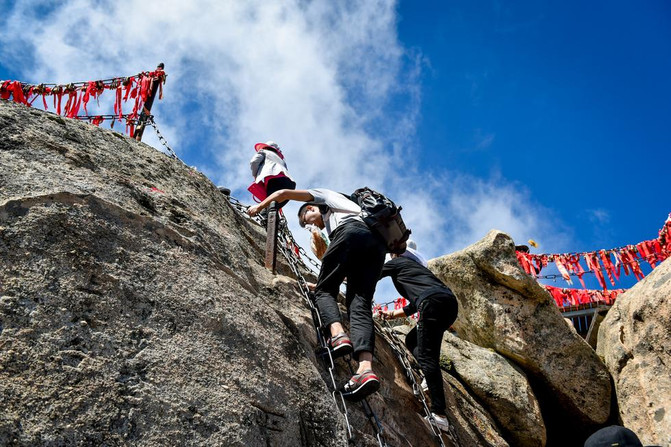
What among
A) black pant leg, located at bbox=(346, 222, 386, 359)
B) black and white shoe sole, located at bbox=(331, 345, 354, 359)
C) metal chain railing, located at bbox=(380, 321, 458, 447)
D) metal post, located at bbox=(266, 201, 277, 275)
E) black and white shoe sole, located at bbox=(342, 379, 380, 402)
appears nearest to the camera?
black and white shoe sole, located at bbox=(342, 379, 380, 402)

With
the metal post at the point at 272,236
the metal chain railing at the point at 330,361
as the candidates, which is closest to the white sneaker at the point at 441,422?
the metal chain railing at the point at 330,361

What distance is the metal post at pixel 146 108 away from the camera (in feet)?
32.0

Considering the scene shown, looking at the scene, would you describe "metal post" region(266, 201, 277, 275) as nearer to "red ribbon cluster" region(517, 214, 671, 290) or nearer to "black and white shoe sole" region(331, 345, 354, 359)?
"black and white shoe sole" region(331, 345, 354, 359)

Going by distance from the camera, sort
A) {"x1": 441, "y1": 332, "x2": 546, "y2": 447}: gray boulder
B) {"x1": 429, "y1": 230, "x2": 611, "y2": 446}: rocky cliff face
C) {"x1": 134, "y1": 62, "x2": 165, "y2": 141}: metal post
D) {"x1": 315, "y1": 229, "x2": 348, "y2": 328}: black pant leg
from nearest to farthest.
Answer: {"x1": 315, "y1": 229, "x2": 348, "y2": 328}: black pant leg < {"x1": 441, "y1": 332, "x2": 546, "y2": 447}: gray boulder < {"x1": 429, "y1": 230, "x2": 611, "y2": 446}: rocky cliff face < {"x1": 134, "y1": 62, "x2": 165, "y2": 141}: metal post

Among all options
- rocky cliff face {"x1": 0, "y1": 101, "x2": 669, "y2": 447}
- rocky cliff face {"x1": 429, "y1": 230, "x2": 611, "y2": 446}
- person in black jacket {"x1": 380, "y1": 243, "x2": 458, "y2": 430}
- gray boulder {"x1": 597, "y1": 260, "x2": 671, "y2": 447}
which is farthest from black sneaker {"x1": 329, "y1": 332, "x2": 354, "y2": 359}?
gray boulder {"x1": 597, "y1": 260, "x2": 671, "y2": 447}

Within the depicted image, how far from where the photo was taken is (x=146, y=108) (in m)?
10.3

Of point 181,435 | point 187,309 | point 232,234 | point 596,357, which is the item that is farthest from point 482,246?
point 181,435

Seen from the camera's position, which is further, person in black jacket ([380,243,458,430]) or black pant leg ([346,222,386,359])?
person in black jacket ([380,243,458,430])

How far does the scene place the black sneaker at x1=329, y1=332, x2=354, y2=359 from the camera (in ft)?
17.4

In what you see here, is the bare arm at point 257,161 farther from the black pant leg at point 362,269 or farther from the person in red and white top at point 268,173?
the black pant leg at point 362,269

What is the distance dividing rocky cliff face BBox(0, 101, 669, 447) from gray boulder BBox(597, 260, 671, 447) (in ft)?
9.90

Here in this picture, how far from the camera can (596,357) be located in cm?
924

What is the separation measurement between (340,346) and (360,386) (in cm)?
44

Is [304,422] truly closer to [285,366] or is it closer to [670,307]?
[285,366]
